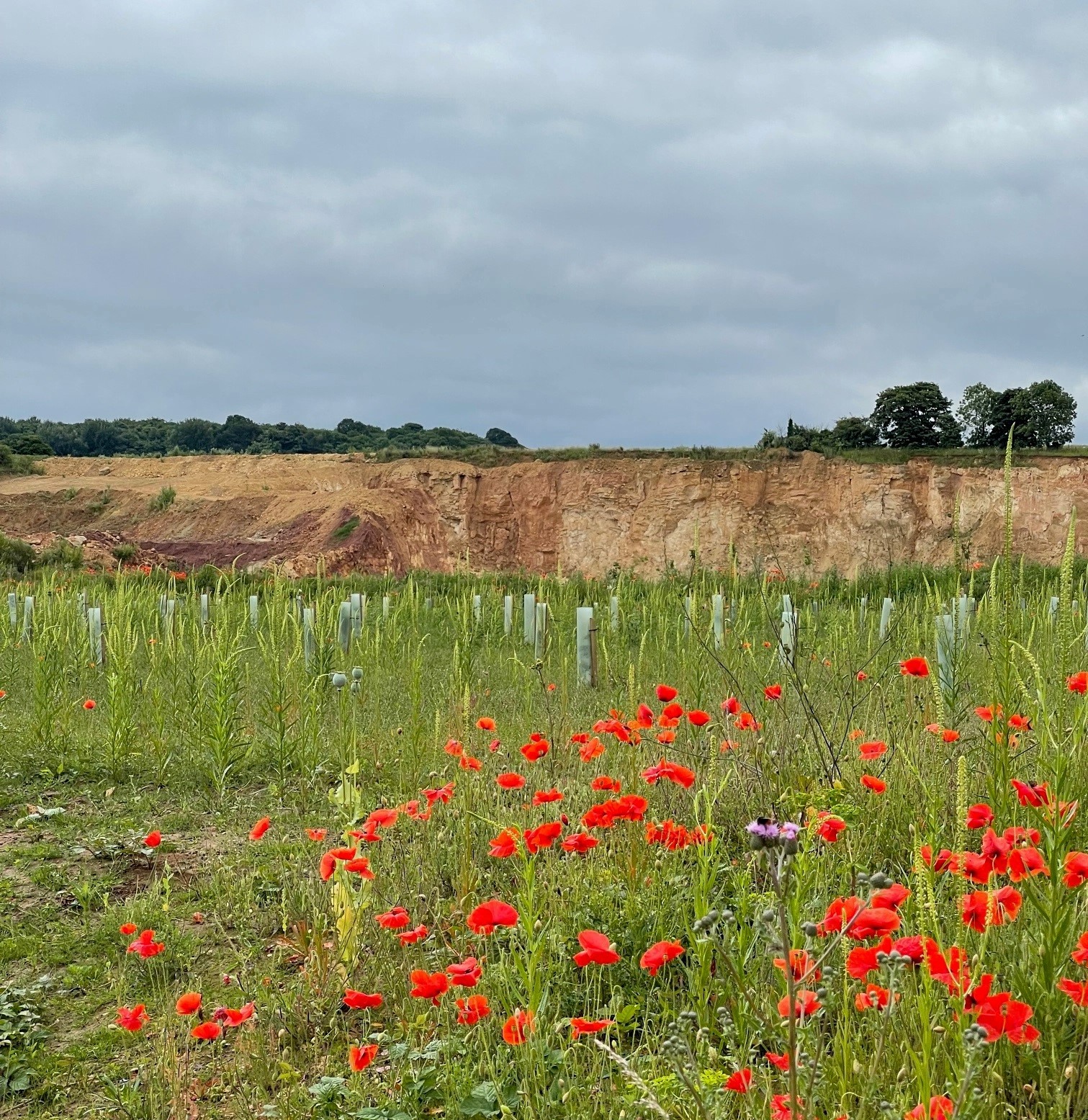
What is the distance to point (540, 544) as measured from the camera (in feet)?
113

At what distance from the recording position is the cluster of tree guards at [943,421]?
36.2 meters

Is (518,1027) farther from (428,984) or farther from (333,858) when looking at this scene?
(333,858)

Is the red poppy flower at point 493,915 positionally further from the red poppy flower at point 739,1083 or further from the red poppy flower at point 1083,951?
the red poppy flower at point 1083,951

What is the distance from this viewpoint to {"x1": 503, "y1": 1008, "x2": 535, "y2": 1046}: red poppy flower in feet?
6.86

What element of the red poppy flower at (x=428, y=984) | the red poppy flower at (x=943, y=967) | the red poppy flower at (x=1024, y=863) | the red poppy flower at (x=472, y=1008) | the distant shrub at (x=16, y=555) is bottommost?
the distant shrub at (x=16, y=555)

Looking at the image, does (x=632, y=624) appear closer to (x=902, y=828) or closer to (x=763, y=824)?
(x=902, y=828)

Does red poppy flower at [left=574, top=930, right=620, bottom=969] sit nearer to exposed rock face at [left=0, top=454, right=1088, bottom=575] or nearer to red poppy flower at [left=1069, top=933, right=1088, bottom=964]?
red poppy flower at [left=1069, top=933, right=1088, bottom=964]

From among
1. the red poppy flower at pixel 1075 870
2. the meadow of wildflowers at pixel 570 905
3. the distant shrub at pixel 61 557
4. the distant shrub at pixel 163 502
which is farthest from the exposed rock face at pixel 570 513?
the red poppy flower at pixel 1075 870

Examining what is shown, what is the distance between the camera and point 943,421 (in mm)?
38438

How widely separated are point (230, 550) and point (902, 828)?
28.5m

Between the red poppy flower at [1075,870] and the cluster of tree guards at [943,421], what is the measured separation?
3362cm

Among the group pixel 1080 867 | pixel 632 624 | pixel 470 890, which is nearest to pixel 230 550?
pixel 632 624

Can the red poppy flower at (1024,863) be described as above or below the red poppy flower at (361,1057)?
above

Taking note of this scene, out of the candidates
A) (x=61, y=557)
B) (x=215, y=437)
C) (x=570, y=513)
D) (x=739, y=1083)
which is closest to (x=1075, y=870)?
(x=739, y=1083)
